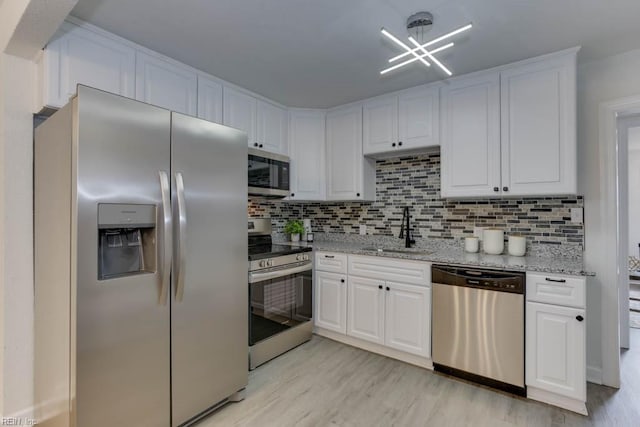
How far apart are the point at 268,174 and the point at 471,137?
6.04ft

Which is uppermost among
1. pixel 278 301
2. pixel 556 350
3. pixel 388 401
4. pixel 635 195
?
pixel 635 195

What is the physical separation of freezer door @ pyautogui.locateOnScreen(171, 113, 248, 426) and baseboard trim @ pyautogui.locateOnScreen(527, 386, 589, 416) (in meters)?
1.95

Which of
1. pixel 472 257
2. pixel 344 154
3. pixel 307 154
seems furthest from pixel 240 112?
pixel 472 257

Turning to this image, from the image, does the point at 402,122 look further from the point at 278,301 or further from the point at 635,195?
the point at 635,195

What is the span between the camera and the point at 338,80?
2.79m

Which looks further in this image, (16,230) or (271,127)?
(271,127)

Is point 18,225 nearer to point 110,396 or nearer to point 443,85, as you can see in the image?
point 110,396

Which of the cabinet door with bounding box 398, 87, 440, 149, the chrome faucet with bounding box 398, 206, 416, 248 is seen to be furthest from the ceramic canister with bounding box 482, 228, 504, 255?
the cabinet door with bounding box 398, 87, 440, 149

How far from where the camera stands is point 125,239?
1.64 meters

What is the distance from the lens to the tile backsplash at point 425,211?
255cm

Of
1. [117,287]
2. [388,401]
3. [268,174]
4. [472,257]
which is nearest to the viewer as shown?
[117,287]

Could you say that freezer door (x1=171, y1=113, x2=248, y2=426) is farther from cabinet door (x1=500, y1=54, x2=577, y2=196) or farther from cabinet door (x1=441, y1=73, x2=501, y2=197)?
cabinet door (x1=500, y1=54, x2=577, y2=196)

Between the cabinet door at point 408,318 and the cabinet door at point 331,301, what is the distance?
0.45 metres

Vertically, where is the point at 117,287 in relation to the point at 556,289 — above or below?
above
